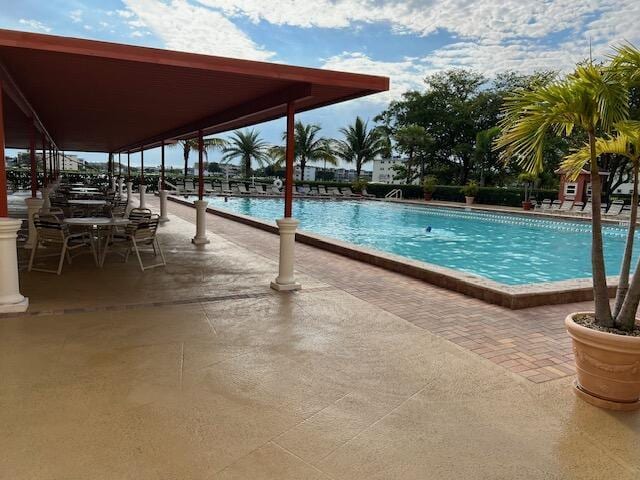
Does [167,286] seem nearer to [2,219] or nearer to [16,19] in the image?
[2,219]

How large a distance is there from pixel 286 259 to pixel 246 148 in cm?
3083

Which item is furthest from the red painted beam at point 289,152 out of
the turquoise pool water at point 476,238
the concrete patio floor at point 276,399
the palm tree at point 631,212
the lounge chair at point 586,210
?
the lounge chair at point 586,210

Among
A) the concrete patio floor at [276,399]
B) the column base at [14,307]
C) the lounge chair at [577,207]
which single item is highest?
the lounge chair at [577,207]

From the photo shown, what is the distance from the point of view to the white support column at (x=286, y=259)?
579 centimetres

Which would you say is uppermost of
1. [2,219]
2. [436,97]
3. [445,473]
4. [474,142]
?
[436,97]

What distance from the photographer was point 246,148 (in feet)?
116

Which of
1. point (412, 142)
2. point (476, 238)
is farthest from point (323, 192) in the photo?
point (476, 238)

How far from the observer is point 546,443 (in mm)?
2582

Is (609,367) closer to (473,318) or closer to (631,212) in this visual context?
(631,212)

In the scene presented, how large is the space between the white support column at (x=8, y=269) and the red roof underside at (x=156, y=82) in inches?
64.9

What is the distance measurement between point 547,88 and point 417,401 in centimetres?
231

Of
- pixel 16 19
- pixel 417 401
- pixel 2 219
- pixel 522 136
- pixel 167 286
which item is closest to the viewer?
pixel 417 401

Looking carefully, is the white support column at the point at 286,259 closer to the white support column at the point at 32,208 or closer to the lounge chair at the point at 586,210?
the white support column at the point at 32,208

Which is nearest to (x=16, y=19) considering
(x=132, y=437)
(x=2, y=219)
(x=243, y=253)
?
(x=243, y=253)
